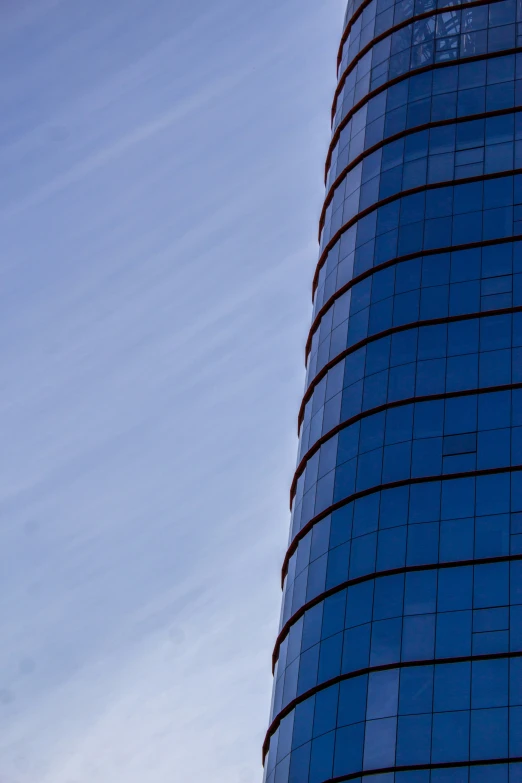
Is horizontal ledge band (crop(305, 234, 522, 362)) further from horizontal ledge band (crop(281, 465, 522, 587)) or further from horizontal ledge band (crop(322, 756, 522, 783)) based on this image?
horizontal ledge band (crop(322, 756, 522, 783))

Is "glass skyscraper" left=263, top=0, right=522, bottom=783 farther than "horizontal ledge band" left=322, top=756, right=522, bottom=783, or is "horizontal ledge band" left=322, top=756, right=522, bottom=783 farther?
"glass skyscraper" left=263, top=0, right=522, bottom=783

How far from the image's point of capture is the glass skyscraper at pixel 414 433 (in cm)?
5334

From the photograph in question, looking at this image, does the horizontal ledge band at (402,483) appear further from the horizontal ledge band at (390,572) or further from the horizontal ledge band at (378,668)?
the horizontal ledge band at (378,668)

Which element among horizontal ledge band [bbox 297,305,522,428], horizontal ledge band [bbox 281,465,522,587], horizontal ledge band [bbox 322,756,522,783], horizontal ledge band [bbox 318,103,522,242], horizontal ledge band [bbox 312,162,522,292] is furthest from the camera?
horizontal ledge band [bbox 318,103,522,242]

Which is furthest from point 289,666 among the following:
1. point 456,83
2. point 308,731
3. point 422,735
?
point 456,83

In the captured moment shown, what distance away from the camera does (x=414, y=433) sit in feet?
198

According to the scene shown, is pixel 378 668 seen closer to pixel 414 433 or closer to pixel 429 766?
pixel 429 766

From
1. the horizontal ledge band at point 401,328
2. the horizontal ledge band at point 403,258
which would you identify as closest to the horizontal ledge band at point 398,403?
the horizontal ledge band at point 401,328

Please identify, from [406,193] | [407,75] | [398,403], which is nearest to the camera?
[398,403]

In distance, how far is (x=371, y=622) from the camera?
56.1 meters

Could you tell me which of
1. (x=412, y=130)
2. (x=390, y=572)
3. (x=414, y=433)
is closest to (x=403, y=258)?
(x=412, y=130)

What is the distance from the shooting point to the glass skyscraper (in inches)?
2100

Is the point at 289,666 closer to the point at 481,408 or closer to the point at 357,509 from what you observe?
the point at 357,509

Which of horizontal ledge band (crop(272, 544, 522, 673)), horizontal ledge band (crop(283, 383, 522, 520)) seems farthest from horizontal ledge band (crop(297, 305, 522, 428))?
horizontal ledge band (crop(272, 544, 522, 673))
